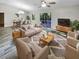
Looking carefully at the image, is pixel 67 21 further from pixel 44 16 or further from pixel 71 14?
pixel 44 16

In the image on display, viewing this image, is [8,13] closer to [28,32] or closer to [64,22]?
[64,22]

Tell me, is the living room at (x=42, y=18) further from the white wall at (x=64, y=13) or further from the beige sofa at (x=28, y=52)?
the beige sofa at (x=28, y=52)

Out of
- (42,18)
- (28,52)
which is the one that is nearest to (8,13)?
Answer: (42,18)

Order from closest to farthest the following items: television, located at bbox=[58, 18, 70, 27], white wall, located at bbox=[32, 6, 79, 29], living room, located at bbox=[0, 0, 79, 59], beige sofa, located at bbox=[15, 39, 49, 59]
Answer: beige sofa, located at bbox=[15, 39, 49, 59] → living room, located at bbox=[0, 0, 79, 59] → white wall, located at bbox=[32, 6, 79, 29] → television, located at bbox=[58, 18, 70, 27]

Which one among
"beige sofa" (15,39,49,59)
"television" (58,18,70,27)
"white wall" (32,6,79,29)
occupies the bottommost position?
"beige sofa" (15,39,49,59)

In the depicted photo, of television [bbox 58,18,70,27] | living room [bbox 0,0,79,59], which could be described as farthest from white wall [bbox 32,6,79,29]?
television [bbox 58,18,70,27]

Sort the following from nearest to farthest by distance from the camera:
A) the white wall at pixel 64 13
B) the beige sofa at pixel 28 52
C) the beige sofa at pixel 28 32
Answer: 1. the beige sofa at pixel 28 52
2. the beige sofa at pixel 28 32
3. the white wall at pixel 64 13

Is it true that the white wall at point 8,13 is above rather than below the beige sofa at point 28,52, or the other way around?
above

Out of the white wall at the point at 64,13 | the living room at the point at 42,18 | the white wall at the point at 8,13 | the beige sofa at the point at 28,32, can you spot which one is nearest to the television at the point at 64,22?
the living room at the point at 42,18

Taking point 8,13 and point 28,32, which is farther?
point 8,13

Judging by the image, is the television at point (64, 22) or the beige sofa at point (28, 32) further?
the television at point (64, 22)

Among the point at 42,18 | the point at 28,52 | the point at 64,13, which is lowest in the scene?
the point at 28,52

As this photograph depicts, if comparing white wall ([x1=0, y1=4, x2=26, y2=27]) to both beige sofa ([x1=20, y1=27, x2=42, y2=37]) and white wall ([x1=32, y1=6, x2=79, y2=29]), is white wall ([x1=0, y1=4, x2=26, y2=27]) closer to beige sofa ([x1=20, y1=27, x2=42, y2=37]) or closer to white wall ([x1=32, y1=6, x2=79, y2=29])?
white wall ([x1=32, y1=6, x2=79, y2=29])

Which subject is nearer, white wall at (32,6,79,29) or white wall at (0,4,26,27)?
white wall at (32,6,79,29)
